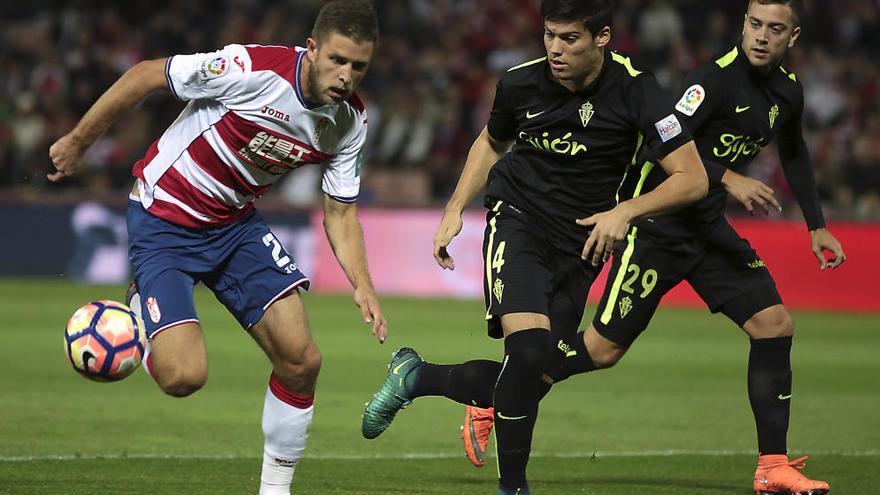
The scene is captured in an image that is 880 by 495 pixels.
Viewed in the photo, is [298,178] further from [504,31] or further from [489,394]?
[489,394]

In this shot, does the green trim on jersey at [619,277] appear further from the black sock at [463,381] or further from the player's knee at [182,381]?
the player's knee at [182,381]

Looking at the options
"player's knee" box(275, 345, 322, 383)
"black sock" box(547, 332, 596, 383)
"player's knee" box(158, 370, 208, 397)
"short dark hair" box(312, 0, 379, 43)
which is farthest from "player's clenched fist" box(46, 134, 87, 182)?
"black sock" box(547, 332, 596, 383)

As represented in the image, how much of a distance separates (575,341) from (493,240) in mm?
1020

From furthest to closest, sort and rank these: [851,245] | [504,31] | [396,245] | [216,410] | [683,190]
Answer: [504,31], [396,245], [851,245], [216,410], [683,190]

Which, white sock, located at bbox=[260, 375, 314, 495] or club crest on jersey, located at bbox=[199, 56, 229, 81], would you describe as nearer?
club crest on jersey, located at bbox=[199, 56, 229, 81]

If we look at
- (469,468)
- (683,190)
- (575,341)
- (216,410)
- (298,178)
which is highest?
(683,190)

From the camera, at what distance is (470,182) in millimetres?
6535

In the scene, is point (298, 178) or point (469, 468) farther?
point (298, 178)

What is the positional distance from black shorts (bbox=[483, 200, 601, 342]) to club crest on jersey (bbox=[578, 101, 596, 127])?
0.53m

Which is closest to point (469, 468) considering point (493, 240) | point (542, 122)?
point (493, 240)

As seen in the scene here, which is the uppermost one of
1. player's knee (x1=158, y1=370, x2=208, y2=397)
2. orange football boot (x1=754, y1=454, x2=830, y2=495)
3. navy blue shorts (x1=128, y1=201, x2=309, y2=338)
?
Result: navy blue shorts (x1=128, y1=201, x2=309, y2=338)

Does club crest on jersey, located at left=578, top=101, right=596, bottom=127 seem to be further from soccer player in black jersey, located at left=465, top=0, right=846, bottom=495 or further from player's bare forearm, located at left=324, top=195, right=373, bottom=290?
player's bare forearm, located at left=324, top=195, right=373, bottom=290

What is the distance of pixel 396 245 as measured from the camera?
58.4ft

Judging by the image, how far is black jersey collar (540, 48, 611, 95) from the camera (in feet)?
20.5
